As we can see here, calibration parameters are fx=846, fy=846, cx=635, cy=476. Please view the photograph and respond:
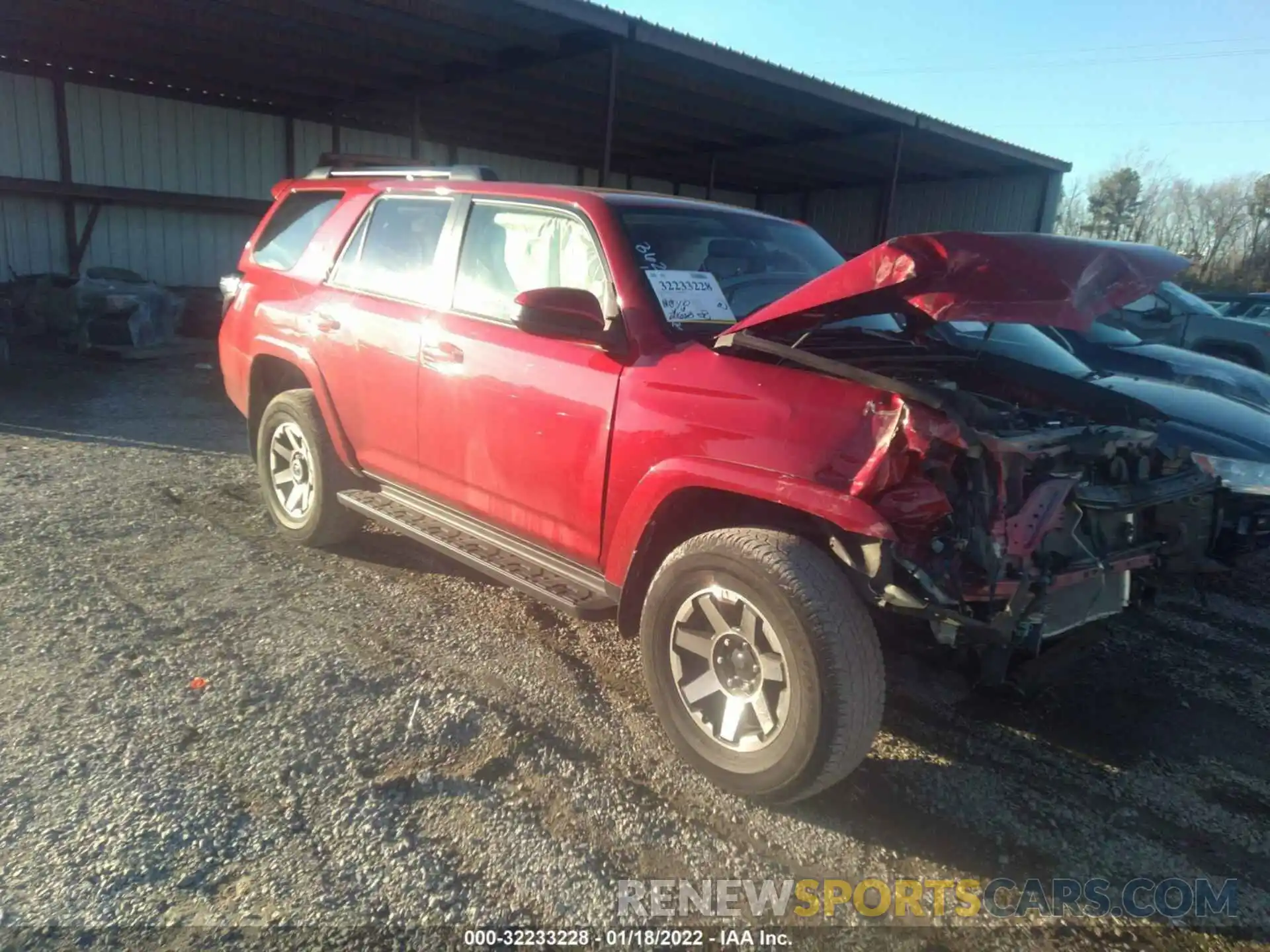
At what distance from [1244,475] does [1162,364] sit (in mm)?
2029

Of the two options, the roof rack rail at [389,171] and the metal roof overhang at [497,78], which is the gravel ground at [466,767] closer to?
the roof rack rail at [389,171]

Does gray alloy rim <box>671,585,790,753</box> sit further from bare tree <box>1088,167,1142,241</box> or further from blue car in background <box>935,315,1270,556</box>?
bare tree <box>1088,167,1142,241</box>

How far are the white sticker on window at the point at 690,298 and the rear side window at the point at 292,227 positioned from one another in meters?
2.40

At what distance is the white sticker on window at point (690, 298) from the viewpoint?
3.16 meters

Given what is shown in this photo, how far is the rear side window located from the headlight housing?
15.9 feet

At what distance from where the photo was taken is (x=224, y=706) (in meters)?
3.12

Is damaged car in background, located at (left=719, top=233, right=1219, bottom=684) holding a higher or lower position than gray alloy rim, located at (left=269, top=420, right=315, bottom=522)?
higher

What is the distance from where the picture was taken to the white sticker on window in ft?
10.4

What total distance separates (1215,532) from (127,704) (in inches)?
174

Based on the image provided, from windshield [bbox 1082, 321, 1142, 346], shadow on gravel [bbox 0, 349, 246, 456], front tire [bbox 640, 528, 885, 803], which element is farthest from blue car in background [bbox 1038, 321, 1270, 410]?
shadow on gravel [bbox 0, 349, 246, 456]

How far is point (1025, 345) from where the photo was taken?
18.5ft

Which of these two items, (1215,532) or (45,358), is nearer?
(1215,532)

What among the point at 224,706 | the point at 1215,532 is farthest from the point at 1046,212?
the point at 224,706

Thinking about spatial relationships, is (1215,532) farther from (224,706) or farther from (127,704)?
(127,704)
